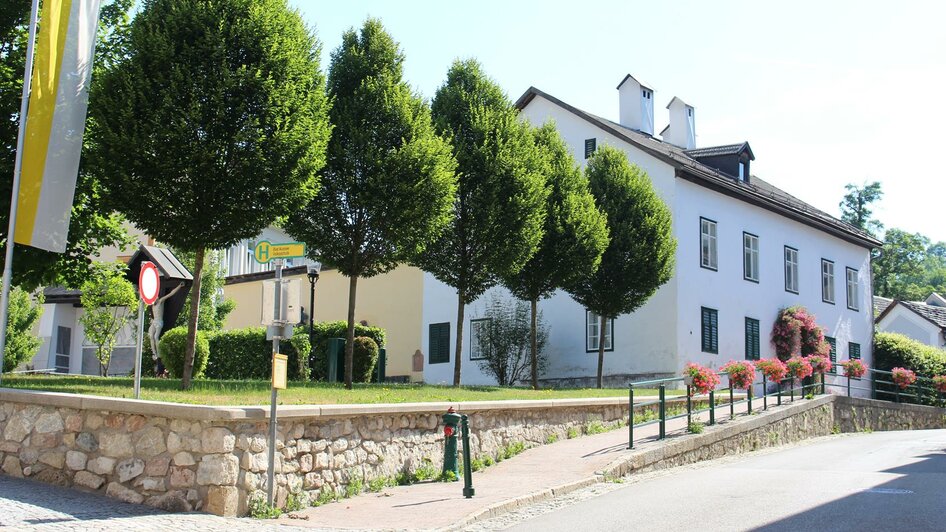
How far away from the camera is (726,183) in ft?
99.7

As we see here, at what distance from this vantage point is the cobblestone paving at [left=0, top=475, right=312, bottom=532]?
951cm

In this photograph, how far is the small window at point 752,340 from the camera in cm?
3088

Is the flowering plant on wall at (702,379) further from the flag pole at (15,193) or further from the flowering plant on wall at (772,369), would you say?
the flag pole at (15,193)

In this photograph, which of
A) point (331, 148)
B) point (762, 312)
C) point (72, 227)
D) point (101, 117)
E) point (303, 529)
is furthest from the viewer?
point (762, 312)

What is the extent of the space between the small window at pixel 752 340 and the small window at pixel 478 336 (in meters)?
8.05

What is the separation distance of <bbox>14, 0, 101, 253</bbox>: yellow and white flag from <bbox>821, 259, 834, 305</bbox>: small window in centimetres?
2772

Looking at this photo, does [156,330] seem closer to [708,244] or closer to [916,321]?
[708,244]

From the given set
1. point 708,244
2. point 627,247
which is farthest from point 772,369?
point 708,244

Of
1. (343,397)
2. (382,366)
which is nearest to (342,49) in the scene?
(343,397)

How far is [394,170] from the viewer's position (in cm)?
1734

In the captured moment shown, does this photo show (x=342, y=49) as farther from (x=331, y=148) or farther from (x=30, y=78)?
(x=30, y=78)

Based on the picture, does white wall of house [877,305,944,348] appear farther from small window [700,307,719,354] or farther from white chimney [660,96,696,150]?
small window [700,307,719,354]

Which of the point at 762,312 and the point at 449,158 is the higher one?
the point at 449,158

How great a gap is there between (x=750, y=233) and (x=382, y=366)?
1344 cm
